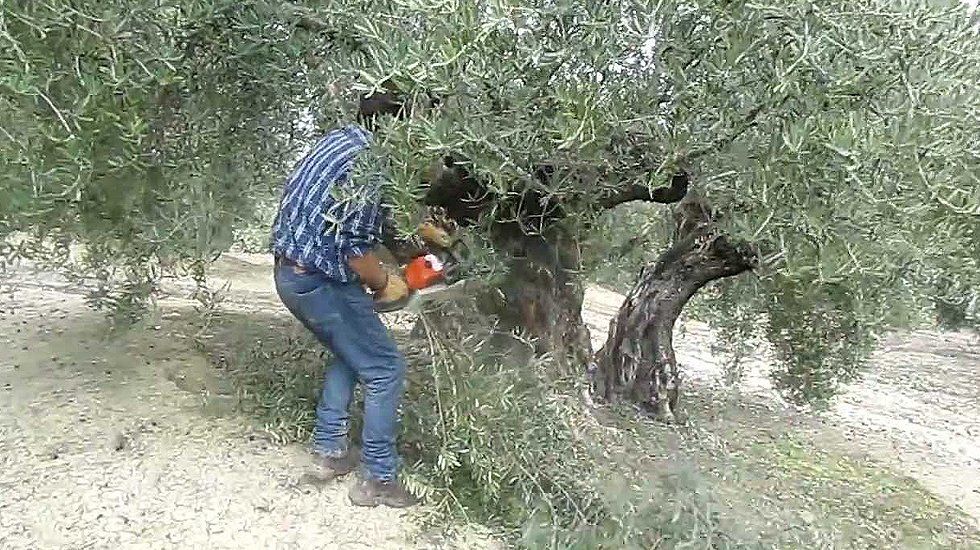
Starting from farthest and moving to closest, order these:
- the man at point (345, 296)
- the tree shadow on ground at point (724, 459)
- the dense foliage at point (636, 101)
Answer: the tree shadow on ground at point (724, 459), the man at point (345, 296), the dense foliage at point (636, 101)

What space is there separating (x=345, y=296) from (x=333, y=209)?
24.1 inches

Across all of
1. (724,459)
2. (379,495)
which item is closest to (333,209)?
(379,495)

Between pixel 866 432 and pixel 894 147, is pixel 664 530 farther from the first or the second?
pixel 866 432

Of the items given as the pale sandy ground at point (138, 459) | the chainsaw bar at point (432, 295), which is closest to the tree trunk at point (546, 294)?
the chainsaw bar at point (432, 295)

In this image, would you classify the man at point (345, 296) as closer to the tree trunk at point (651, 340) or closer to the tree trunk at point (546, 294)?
the tree trunk at point (546, 294)

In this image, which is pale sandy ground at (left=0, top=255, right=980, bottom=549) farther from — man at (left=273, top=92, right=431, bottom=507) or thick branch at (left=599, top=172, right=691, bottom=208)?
thick branch at (left=599, top=172, right=691, bottom=208)

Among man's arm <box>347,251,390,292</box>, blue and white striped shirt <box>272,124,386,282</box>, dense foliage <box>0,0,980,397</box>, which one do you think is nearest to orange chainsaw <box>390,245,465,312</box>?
man's arm <box>347,251,390,292</box>

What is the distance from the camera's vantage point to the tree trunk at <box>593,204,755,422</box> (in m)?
6.98

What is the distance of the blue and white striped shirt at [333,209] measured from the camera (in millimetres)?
4172

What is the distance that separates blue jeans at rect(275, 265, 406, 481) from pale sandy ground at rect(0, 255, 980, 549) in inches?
13.1

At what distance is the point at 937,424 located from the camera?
37.7 ft

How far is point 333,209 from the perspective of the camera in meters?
4.26

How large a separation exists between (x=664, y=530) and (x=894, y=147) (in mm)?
2076

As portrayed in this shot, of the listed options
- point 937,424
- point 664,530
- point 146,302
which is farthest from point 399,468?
point 937,424
